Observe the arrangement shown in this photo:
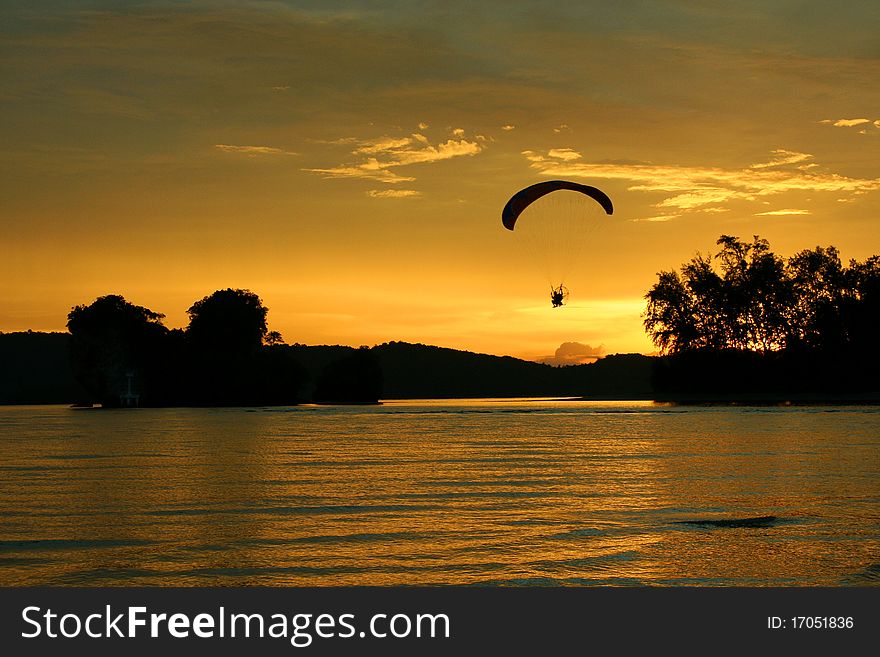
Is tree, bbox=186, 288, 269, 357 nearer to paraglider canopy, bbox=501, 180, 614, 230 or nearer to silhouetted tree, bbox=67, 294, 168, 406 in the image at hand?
silhouetted tree, bbox=67, 294, 168, 406

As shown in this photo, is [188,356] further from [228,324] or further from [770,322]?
[770,322]

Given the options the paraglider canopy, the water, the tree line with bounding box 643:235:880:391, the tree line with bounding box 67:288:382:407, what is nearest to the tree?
the tree line with bounding box 67:288:382:407

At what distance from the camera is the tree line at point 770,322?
138 m

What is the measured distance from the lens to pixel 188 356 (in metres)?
168

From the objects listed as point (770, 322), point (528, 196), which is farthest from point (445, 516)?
point (770, 322)

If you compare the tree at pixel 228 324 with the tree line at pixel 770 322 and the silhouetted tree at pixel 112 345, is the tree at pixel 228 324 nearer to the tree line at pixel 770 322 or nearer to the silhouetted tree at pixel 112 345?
the silhouetted tree at pixel 112 345

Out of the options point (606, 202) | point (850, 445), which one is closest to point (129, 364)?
point (606, 202)

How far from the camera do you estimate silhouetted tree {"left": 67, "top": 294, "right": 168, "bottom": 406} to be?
161m

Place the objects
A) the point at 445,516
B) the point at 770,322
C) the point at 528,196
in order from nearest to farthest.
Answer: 1. the point at 445,516
2. the point at 528,196
3. the point at 770,322

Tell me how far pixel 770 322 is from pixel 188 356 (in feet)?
302

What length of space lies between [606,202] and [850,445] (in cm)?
2676
